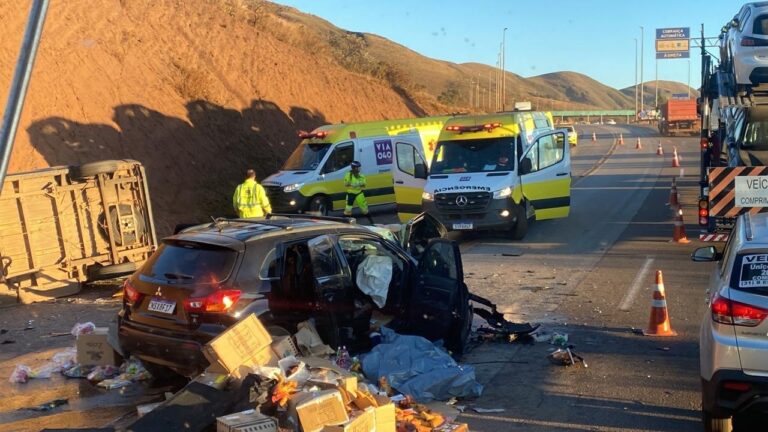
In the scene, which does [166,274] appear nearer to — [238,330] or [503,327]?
[238,330]

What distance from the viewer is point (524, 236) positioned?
16391 millimetres

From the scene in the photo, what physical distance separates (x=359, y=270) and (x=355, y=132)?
14.0 metres

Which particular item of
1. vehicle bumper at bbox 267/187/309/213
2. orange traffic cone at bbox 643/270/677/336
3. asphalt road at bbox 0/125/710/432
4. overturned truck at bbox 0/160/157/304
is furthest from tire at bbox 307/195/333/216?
orange traffic cone at bbox 643/270/677/336

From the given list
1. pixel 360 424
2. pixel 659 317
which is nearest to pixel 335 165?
pixel 659 317

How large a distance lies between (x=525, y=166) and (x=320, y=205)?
19.6 ft

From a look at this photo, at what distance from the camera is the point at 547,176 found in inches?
650

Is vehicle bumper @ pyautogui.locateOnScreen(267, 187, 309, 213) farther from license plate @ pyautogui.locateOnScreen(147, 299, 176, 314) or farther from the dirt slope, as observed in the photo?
license plate @ pyautogui.locateOnScreen(147, 299, 176, 314)

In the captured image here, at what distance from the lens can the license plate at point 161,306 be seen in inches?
260

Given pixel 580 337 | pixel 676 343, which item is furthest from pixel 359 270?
pixel 676 343

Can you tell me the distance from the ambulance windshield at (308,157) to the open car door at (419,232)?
412 inches

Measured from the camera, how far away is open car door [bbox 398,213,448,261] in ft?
31.7

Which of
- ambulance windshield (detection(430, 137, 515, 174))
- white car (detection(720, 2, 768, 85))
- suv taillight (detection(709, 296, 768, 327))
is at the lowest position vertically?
suv taillight (detection(709, 296, 768, 327))

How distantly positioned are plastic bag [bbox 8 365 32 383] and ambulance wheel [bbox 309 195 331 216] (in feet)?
39.3

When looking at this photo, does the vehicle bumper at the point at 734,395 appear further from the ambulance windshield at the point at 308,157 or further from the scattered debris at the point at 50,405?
the ambulance windshield at the point at 308,157
